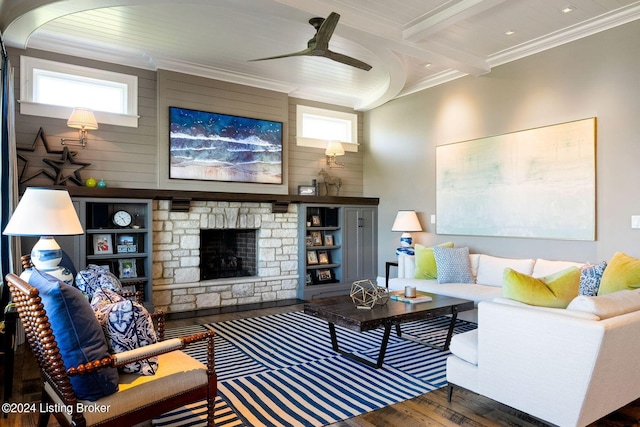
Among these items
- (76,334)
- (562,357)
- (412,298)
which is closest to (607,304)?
(562,357)

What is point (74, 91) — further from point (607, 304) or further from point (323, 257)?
point (607, 304)

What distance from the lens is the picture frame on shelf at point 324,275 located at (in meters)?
6.54

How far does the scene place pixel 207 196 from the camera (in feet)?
17.6

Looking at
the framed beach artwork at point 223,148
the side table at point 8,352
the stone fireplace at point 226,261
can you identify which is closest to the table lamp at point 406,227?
the stone fireplace at point 226,261

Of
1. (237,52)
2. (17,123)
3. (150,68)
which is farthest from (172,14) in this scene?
(17,123)

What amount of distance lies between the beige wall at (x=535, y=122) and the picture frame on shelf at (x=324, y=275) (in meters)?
0.90

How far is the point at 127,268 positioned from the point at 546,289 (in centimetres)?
449

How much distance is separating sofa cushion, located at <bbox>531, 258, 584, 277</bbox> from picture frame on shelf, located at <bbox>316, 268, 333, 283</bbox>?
3.04 metres

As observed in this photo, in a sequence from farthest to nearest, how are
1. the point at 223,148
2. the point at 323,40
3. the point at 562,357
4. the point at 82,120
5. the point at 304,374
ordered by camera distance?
the point at 223,148
the point at 82,120
the point at 323,40
the point at 304,374
the point at 562,357

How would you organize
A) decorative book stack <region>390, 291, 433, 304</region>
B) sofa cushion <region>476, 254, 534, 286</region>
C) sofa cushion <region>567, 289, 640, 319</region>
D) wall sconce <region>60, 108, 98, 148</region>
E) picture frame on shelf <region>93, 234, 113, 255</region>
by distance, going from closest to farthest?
sofa cushion <region>567, 289, 640, 319</region>
decorative book stack <region>390, 291, 433, 304</region>
wall sconce <region>60, 108, 98, 148</region>
sofa cushion <region>476, 254, 534, 286</region>
picture frame on shelf <region>93, 234, 113, 255</region>

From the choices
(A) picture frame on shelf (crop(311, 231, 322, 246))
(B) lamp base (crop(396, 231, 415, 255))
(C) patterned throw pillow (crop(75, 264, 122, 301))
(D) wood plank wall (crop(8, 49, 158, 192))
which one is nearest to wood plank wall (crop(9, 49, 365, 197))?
(D) wood plank wall (crop(8, 49, 158, 192))

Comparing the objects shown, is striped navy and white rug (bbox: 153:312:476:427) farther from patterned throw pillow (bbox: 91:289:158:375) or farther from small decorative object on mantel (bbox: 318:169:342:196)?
small decorative object on mantel (bbox: 318:169:342:196)

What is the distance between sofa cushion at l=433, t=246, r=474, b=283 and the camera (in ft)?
16.2

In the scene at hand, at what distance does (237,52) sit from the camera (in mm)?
5012
